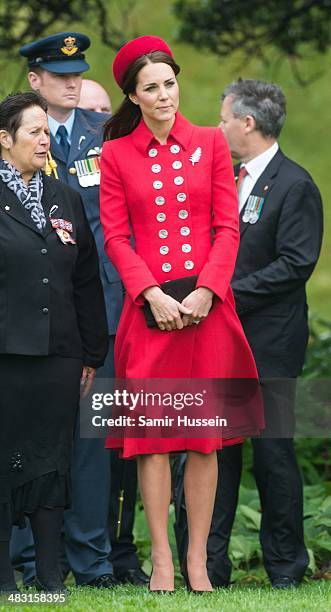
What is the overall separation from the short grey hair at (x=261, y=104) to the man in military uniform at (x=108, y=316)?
2.43ft

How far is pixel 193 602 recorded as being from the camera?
531 centimetres

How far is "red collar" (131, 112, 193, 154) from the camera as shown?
18.6 feet

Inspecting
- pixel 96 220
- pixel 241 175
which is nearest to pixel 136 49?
pixel 96 220

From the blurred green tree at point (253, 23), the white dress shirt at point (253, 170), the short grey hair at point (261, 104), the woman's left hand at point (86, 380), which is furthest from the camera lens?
the blurred green tree at point (253, 23)

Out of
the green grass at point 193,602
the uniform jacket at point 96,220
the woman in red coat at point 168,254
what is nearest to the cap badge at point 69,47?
the uniform jacket at point 96,220

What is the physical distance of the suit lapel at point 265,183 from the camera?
655cm

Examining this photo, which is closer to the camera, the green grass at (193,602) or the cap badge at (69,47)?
the green grass at (193,602)

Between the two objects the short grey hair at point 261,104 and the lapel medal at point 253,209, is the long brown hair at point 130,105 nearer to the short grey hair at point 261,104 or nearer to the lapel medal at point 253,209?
the lapel medal at point 253,209

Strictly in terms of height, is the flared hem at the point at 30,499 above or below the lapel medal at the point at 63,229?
below

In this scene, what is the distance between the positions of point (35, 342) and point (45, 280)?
9.7 inches

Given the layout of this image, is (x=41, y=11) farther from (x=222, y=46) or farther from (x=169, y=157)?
(x=169, y=157)

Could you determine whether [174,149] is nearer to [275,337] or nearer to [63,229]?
[63,229]

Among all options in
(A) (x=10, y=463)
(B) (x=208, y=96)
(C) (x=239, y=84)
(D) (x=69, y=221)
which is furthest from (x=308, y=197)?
(B) (x=208, y=96)

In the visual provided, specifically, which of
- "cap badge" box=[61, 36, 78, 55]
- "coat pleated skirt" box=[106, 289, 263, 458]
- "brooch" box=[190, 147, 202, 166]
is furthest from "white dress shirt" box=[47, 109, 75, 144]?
"coat pleated skirt" box=[106, 289, 263, 458]
